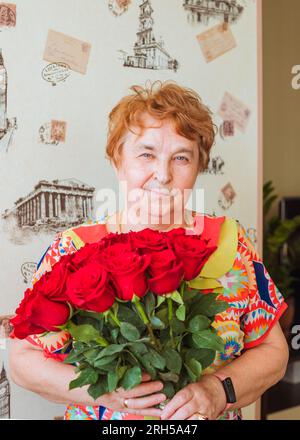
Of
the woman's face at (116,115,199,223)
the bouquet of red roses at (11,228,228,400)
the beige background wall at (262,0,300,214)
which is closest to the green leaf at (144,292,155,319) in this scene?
the bouquet of red roses at (11,228,228,400)

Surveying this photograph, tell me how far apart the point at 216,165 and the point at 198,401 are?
110 centimetres

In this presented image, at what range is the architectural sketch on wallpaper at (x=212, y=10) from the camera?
195 cm

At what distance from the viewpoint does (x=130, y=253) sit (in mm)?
934

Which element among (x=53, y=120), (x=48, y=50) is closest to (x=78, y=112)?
(x=53, y=120)

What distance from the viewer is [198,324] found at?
1.00 meters

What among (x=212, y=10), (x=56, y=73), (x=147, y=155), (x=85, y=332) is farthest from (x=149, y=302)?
(x=212, y=10)

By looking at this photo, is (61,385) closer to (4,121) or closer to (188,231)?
(188,231)

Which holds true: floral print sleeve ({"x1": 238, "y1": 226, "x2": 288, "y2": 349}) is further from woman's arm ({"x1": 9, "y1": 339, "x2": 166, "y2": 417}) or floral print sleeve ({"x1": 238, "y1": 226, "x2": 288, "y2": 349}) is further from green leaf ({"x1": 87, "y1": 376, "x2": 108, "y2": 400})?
green leaf ({"x1": 87, "y1": 376, "x2": 108, "y2": 400})

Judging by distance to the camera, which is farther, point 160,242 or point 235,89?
point 235,89

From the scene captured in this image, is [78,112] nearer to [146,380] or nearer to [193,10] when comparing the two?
[193,10]

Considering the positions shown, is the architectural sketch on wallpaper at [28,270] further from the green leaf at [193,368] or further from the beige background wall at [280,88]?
the beige background wall at [280,88]

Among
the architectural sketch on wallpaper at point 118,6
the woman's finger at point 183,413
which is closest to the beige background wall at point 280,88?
the architectural sketch on wallpaper at point 118,6
